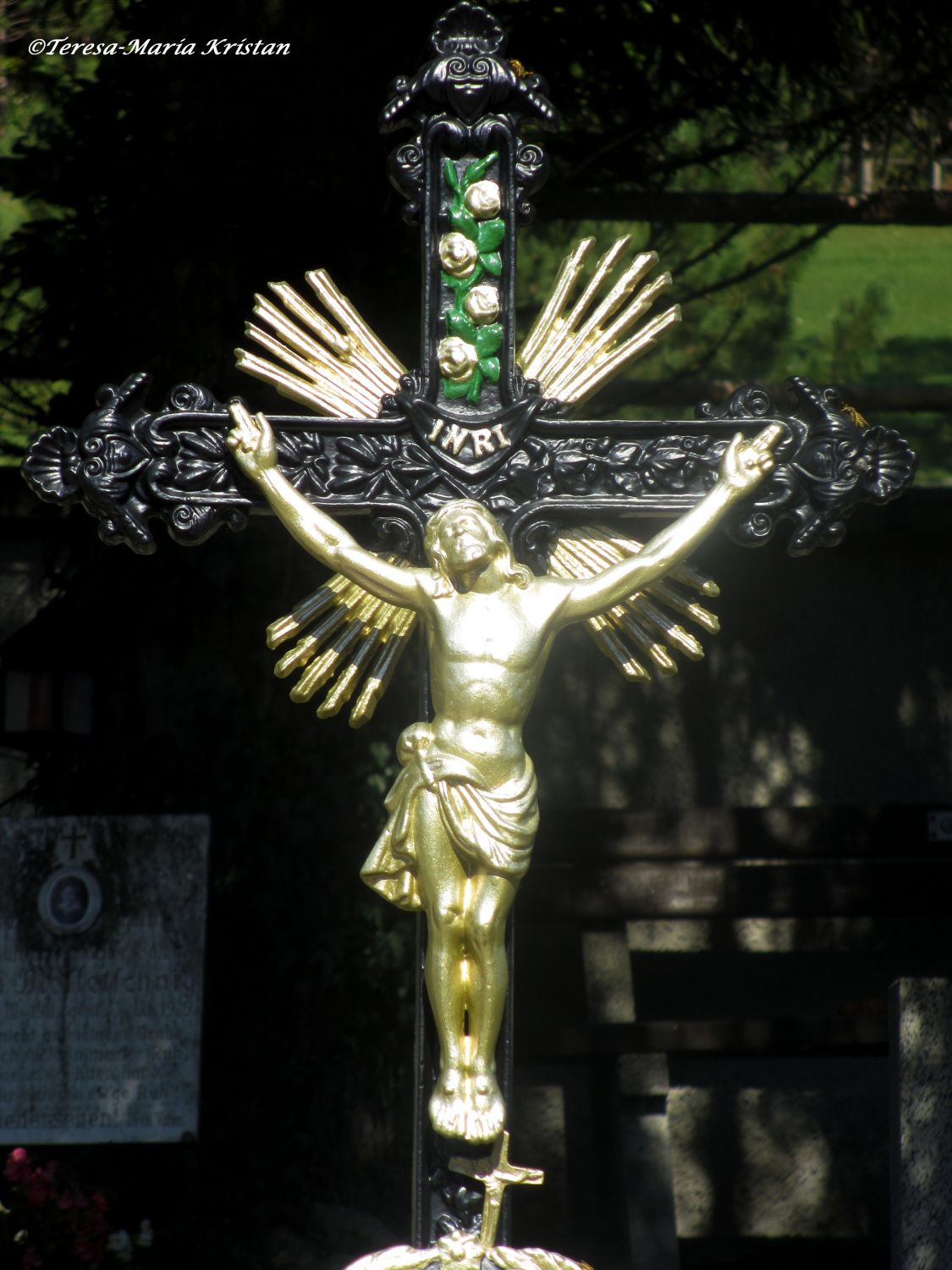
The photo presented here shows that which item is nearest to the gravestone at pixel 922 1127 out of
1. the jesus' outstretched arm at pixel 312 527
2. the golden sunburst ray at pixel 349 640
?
the golden sunburst ray at pixel 349 640

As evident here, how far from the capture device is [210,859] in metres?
5.36

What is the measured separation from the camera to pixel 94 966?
5203 mm

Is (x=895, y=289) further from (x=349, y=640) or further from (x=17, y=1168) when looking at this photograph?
(x=349, y=640)

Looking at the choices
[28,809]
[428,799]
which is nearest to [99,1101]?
[28,809]

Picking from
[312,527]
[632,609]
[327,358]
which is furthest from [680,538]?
[327,358]

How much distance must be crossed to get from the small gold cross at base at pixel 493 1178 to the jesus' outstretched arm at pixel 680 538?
0.85 metres

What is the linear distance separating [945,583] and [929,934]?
3.50 ft

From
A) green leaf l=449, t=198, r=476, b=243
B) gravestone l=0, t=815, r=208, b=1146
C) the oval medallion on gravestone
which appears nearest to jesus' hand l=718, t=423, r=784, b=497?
green leaf l=449, t=198, r=476, b=243

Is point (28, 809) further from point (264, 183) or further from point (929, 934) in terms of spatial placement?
point (929, 934)

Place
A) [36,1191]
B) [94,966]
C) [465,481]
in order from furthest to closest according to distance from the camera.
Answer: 1. [94,966]
2. [36,1191]
3. [465,481]

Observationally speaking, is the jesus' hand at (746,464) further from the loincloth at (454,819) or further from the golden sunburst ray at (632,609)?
the loincloth at (454,819)

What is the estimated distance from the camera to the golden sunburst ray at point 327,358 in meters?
3.54

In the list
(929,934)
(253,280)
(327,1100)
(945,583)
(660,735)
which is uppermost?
(253,280)

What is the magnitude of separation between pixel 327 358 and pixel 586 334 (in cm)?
45
